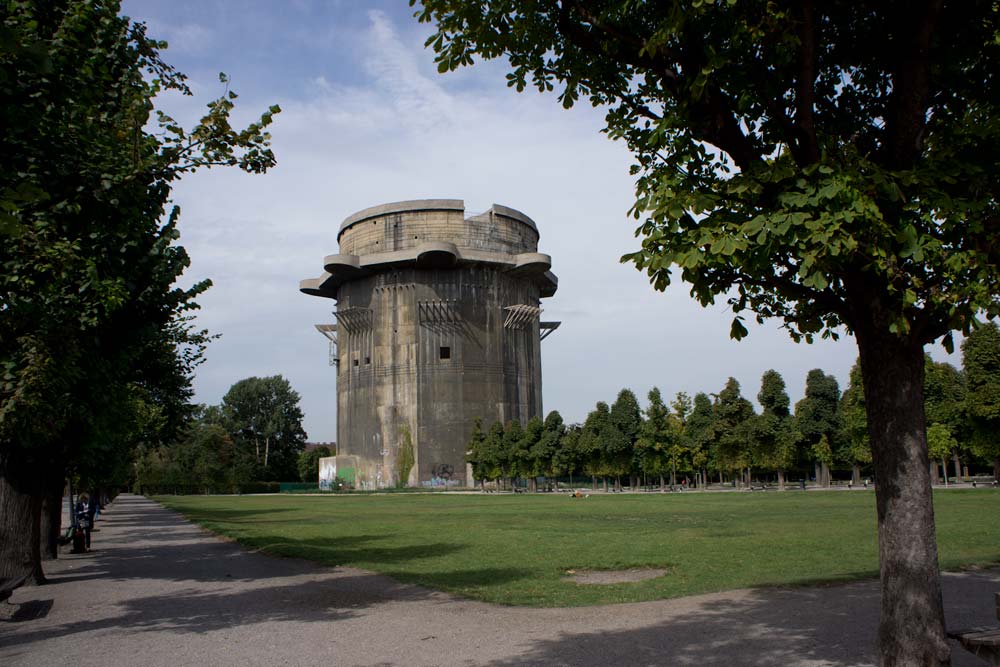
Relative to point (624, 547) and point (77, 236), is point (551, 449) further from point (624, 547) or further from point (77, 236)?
point (77, 236)

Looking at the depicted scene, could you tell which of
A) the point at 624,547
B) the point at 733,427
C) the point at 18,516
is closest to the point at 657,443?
the point at 733,427

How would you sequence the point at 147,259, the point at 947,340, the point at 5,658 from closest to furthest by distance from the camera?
the point at 947,340 → the point at 5,658 → the point at 147,259

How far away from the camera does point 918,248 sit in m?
5.73

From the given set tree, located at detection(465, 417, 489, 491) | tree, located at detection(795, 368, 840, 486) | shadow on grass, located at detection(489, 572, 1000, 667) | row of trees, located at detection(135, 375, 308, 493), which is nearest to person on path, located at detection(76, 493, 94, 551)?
shadow on grass, located at detection(489, 572, 1000, 667)

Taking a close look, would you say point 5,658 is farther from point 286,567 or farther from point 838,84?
point 838,84

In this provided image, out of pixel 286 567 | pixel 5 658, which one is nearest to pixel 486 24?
pixel 5 658

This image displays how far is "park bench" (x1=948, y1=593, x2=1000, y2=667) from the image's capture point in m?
6.33

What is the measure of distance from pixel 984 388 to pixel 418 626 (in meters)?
38.4

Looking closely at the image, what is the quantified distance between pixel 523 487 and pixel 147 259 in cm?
6993

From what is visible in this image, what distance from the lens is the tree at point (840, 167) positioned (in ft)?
19.3

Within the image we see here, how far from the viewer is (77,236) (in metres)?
12.3

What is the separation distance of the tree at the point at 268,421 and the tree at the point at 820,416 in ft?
294

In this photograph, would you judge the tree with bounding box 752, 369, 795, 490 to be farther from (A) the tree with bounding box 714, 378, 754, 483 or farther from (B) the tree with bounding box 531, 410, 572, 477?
(B) the tree with bounding box 531, 410, 572, 477

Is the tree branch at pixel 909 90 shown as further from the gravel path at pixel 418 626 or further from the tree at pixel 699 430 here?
the tree at pixel 699 430
